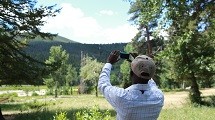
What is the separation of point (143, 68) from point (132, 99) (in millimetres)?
340

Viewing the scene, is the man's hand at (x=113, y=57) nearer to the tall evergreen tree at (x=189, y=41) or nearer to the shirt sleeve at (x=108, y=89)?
the shirt sleeve at (x=108, y=89)

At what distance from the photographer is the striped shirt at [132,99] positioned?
13.8 feet

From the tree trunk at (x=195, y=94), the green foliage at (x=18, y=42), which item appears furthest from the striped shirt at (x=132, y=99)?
the tree trunk at (x=195, y=94)

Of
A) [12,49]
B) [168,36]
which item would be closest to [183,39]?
[168,36]

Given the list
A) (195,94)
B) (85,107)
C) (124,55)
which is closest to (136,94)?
(124,55)

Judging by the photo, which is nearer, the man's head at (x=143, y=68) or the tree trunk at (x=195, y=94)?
the man's head at (x=143, y=68)

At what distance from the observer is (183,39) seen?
21.3 meters

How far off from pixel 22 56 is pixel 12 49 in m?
0.78

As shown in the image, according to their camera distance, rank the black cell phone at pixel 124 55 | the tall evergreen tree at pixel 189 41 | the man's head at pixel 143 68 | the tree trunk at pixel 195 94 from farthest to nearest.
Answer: the tree trunk at pixel 195 94 < the tall evergreen tree at pixel 189 41 < the black cell phone at pixel 124 55 < the man's head at pixel 143 68

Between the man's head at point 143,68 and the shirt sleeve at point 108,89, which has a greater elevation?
the man's head at point 143,68

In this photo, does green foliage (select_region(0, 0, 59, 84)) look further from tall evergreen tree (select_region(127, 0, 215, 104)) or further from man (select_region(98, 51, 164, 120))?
man (select_region(98, 51, 164, 120))

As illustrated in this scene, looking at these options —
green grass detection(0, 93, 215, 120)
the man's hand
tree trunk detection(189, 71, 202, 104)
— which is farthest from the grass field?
the man's hand

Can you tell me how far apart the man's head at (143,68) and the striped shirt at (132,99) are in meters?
0.12

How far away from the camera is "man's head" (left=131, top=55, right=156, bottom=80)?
163 inches
